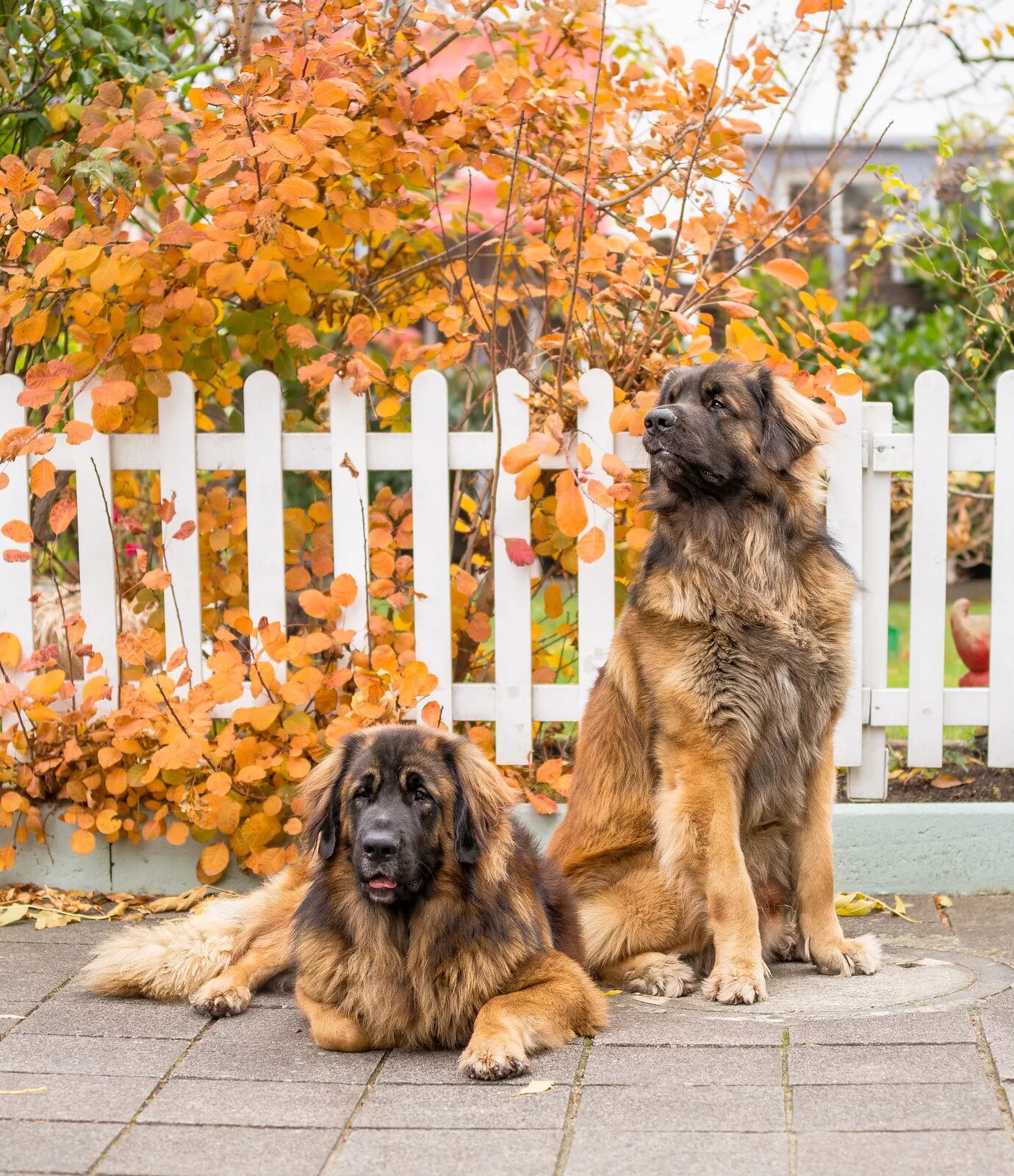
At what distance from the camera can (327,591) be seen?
16.7ft

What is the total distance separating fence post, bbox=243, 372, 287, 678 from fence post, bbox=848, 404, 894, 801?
1.99 m

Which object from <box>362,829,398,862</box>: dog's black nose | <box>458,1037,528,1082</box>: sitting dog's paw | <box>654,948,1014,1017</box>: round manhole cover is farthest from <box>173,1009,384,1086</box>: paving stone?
<box>654,948,1014,1017</box>: round manhole cover

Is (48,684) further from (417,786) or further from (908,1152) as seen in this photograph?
(908,1152)

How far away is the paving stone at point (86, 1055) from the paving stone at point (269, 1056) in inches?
1.8

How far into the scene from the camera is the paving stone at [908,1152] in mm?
2625

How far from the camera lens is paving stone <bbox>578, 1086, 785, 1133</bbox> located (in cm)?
289

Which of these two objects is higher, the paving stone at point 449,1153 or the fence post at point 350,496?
the fence post at point 350,496

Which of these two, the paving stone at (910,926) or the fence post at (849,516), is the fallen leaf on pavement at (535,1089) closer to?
the paving stone at (910,926)

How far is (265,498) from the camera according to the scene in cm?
481

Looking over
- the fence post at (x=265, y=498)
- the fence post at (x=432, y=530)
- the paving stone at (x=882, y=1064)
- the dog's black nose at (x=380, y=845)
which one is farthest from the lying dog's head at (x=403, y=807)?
the fence post at (x=265, y=498)

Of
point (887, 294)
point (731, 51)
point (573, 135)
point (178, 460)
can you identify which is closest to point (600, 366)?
point (573, 135)

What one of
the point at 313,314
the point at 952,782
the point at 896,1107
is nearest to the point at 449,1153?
the point at 896,1107

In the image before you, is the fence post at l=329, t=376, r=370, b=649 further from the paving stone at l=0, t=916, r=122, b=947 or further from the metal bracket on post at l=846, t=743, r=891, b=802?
the metal bracket on post at l=846, t=743, r=891, b=802

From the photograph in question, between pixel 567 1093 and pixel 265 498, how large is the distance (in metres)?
2.42
